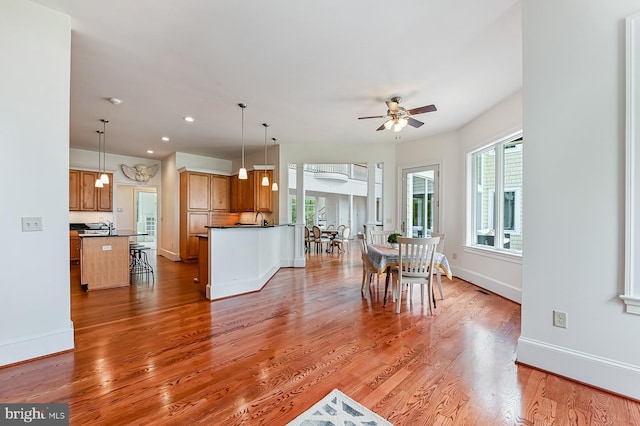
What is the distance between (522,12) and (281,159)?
4.83 metres

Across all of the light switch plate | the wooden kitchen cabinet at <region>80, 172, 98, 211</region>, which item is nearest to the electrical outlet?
the light switch plate

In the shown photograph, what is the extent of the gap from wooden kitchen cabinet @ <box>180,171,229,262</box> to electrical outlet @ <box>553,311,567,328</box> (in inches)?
250

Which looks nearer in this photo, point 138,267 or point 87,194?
point 138,267

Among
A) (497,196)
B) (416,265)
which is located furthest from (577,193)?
(497,196)

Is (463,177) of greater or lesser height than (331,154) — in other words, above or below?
below

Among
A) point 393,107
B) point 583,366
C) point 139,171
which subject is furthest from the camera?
point 139,171

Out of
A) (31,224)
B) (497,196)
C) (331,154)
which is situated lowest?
→ (31,224)

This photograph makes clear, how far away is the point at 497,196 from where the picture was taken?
14.0 ft

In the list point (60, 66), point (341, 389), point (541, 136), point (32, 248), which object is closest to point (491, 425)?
point (341, 389)

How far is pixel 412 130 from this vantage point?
525 cm

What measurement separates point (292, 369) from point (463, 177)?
14.8ft

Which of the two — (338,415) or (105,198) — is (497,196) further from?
(105,198)

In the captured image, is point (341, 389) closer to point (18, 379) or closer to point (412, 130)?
point (18, 379)

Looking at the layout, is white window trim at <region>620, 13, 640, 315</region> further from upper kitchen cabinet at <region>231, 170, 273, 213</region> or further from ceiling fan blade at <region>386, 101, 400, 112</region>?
upper kitchen cabinet at <region>231, 170, 273, 213</region>
